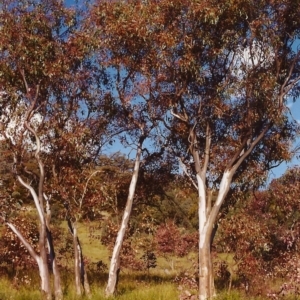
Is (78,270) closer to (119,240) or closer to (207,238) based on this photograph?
(119,240)

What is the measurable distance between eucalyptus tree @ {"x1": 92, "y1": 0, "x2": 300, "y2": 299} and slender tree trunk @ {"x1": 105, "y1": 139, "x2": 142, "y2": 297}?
1.48 metres

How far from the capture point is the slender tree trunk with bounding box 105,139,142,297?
13016mm

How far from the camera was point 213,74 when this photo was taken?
14070 mm

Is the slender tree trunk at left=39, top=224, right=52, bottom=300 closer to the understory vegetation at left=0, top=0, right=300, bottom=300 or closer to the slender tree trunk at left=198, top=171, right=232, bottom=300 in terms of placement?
the understory vegetation at left=0, top=0, right=300, bottom=300

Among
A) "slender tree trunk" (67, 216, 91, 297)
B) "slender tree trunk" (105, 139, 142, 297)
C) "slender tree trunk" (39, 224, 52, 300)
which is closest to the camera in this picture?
"slender tree trunk" (39, 224, 52, 300)

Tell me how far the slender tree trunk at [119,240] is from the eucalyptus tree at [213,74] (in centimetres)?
148

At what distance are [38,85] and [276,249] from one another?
8483 mm

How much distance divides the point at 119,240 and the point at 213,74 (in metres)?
5.03

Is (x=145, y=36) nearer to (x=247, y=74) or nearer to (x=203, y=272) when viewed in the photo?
(x=247, y=74)

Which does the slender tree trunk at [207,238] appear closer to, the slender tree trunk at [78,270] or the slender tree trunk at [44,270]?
the slender tree trunk at [78,270]

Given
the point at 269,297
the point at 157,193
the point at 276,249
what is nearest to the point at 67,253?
the point at 157,193

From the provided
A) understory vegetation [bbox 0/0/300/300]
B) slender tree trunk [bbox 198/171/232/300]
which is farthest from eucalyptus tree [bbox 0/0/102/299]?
slender tree trunk [bbox 198/171/232/300]

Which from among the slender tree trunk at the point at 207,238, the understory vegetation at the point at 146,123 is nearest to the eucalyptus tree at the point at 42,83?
the understory vegetation at the point at 146,123

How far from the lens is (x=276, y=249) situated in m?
15.9
